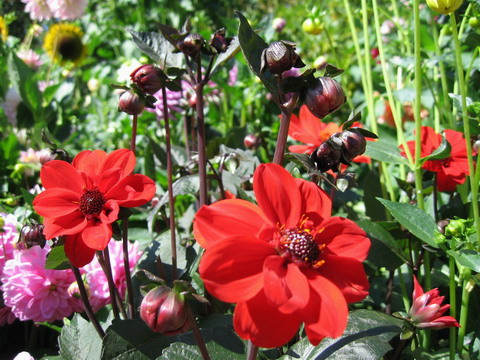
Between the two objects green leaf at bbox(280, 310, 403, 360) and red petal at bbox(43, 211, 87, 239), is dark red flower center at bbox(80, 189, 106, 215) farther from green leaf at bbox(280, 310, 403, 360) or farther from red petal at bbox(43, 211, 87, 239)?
green leaf at bbox(280, 310, 403, 360)

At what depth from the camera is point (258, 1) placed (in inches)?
217

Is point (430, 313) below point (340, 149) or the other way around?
below

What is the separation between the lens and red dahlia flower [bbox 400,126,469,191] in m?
0.92

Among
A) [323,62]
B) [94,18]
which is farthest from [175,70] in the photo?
[94,18]

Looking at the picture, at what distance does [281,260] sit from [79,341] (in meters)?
0.45

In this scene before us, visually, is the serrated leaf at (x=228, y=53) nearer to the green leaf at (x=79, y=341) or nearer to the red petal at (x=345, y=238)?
the red petal at (x=345, y=238)

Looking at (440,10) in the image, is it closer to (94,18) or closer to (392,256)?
(392,256)

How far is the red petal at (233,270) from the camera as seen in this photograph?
0.50 m

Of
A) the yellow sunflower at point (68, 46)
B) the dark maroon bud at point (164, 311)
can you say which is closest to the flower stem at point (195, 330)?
the dark maroon bud at point (164, 311)

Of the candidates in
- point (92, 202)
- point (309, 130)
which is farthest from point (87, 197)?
point (309, 130)

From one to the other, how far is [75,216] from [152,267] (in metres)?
0.24

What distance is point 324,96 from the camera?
59cm

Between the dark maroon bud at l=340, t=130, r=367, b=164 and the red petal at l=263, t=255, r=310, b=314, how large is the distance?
19 cm

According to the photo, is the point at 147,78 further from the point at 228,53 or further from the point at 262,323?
the point at 262,323
